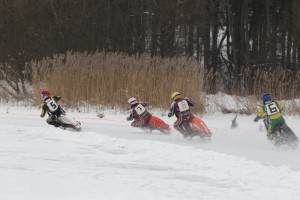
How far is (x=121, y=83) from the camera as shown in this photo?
49.2 ft

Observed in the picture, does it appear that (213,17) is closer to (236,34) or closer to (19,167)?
(236,34)

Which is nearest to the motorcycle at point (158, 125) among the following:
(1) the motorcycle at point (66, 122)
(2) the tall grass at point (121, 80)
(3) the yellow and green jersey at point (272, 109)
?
(1) the motorcycle at point (66, 122)

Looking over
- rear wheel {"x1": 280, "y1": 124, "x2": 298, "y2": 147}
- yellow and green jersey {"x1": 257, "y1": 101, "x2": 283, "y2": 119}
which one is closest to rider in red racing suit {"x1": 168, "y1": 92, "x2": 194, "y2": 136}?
yellow and green jersey {"x1": 257, "y1": 101, "x2": 283, "y2": 119}

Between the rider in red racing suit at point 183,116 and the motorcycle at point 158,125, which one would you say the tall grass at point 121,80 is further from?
the rider in red racing suit at point 183,116

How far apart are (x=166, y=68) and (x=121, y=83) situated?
151cm

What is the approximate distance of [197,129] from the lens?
9.95m

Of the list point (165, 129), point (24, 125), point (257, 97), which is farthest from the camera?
point (257, 97)

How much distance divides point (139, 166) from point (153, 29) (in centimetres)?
1682

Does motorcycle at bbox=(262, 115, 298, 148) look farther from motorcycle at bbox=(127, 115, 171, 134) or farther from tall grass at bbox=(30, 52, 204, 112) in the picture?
tall grass at bbox=(30, 52, 204, 112)

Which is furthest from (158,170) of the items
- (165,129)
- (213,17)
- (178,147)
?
(213,17)

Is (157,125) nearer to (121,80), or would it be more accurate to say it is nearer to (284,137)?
(284,137)

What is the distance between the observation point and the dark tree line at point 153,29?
2156cm

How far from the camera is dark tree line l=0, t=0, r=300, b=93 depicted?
21.6 meters

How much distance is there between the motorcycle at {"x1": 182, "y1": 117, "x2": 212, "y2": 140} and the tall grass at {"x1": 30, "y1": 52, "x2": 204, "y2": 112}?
13.9 ft
